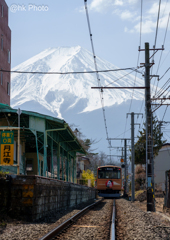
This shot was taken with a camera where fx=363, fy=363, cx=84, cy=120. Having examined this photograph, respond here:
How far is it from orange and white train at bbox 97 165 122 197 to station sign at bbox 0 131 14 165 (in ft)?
76.7

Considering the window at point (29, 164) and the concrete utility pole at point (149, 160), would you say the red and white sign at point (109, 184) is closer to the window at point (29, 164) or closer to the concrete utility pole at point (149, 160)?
the window at point (29, 164)

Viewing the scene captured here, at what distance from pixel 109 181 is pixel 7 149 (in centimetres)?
2344

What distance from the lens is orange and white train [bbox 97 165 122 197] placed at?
118 feet

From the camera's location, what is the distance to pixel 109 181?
36.0 m

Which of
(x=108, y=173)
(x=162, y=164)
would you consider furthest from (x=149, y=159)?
(x=162, y=164)

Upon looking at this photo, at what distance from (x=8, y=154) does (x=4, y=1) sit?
968 inches

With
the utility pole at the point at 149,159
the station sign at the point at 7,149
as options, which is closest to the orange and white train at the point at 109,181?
the utility pole at the point at 149,159

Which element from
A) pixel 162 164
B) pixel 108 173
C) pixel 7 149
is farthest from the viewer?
pixel 162 164

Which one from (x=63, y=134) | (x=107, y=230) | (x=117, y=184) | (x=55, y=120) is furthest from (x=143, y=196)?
(x=107, y=230)

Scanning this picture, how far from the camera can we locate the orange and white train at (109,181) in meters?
36.1

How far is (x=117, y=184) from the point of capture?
3609cm

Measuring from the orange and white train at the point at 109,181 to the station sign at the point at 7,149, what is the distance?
76.7 feet

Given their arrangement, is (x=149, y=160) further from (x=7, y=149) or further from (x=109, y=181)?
(x=109, y=181)

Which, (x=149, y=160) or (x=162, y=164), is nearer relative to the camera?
(x=149, y=160)
